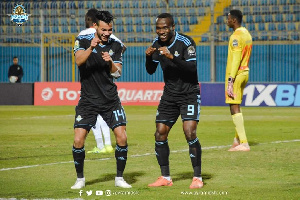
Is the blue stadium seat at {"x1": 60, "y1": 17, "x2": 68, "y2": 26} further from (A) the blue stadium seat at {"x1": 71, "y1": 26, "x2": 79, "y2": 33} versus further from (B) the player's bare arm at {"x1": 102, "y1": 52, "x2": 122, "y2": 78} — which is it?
(B) the player's bare arm at {"x1": 102, "y1": 52, "x2": 122, "y2": 78}

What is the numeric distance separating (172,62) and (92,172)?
2.06 metres

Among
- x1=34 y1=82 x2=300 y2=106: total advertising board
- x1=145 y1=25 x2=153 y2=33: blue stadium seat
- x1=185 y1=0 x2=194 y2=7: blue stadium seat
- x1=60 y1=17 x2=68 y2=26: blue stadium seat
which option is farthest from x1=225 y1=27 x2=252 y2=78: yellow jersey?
x1=60 y1=17 x2=68 y2=26: blue stadium seat

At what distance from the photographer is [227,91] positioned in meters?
11.2

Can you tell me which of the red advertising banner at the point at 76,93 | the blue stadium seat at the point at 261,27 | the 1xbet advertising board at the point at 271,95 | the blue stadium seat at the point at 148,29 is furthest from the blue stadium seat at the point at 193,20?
the 1xbet advertising board at the point at 271,95

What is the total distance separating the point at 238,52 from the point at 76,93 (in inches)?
677

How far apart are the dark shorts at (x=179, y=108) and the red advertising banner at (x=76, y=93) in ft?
62.2

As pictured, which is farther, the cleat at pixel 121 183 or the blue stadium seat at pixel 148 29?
the blue stadium seat at pixel 148 29

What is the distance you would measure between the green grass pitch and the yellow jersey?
133cm

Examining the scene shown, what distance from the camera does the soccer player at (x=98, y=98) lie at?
766cm

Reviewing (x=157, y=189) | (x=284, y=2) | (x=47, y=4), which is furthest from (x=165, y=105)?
(x=47, y=4)

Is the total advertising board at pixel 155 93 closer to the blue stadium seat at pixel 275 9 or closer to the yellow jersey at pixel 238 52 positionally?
the blue stadium seat at pixel 275 9

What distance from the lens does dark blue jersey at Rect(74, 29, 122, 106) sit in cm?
773

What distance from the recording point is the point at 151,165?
9.69m

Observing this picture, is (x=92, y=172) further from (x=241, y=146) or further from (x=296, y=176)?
(x=241, y=146)
